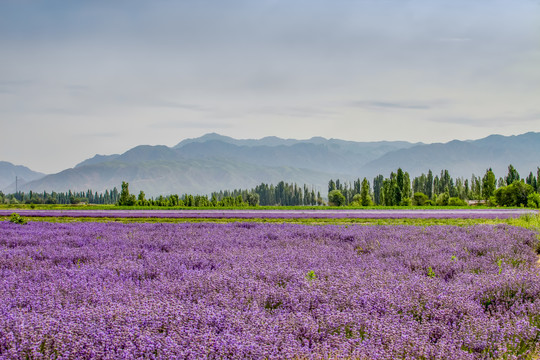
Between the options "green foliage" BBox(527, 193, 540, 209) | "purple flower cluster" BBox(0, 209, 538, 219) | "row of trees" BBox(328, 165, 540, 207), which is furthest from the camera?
"row of trees" BBox(328, 165, 540, 207)

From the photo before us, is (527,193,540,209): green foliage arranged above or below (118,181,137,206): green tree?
below

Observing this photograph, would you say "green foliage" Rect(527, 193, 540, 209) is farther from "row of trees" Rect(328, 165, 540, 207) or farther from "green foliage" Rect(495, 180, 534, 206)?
"green foliage" Rect(495, 180, 534, 206)

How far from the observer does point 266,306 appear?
21.0 ft

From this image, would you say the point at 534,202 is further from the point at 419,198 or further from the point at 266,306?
the point at 266,306

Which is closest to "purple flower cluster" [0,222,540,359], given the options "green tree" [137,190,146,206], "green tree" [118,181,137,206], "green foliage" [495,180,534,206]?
"green tree" [118,181,137,206]

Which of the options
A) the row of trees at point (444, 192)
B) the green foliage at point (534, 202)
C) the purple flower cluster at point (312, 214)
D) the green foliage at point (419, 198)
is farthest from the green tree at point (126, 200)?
the green foliage at point (419, 198)

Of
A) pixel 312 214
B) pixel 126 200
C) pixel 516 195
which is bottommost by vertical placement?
pixel 312 214

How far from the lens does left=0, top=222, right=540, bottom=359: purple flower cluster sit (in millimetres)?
4523

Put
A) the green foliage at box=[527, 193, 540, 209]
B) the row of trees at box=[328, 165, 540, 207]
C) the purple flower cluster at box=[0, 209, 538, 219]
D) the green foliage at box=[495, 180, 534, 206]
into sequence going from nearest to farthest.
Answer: the purple flower cluster at box=[0, 209, 538, 219], the green foliage at box=[527, 193, 540, 209], the green foliage at box=[495, 180, 534, 206], the row of trees at box=[328, 165, 540, 207]

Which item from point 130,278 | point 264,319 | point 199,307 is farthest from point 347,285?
point 130,278

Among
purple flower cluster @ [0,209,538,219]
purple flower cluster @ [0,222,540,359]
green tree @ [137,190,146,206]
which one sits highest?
green tree @ [137,190,146,206]

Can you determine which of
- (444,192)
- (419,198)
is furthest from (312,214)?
(444,192)

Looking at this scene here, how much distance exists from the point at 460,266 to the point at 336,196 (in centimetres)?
9051

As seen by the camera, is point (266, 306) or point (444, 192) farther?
point (444, 192)
